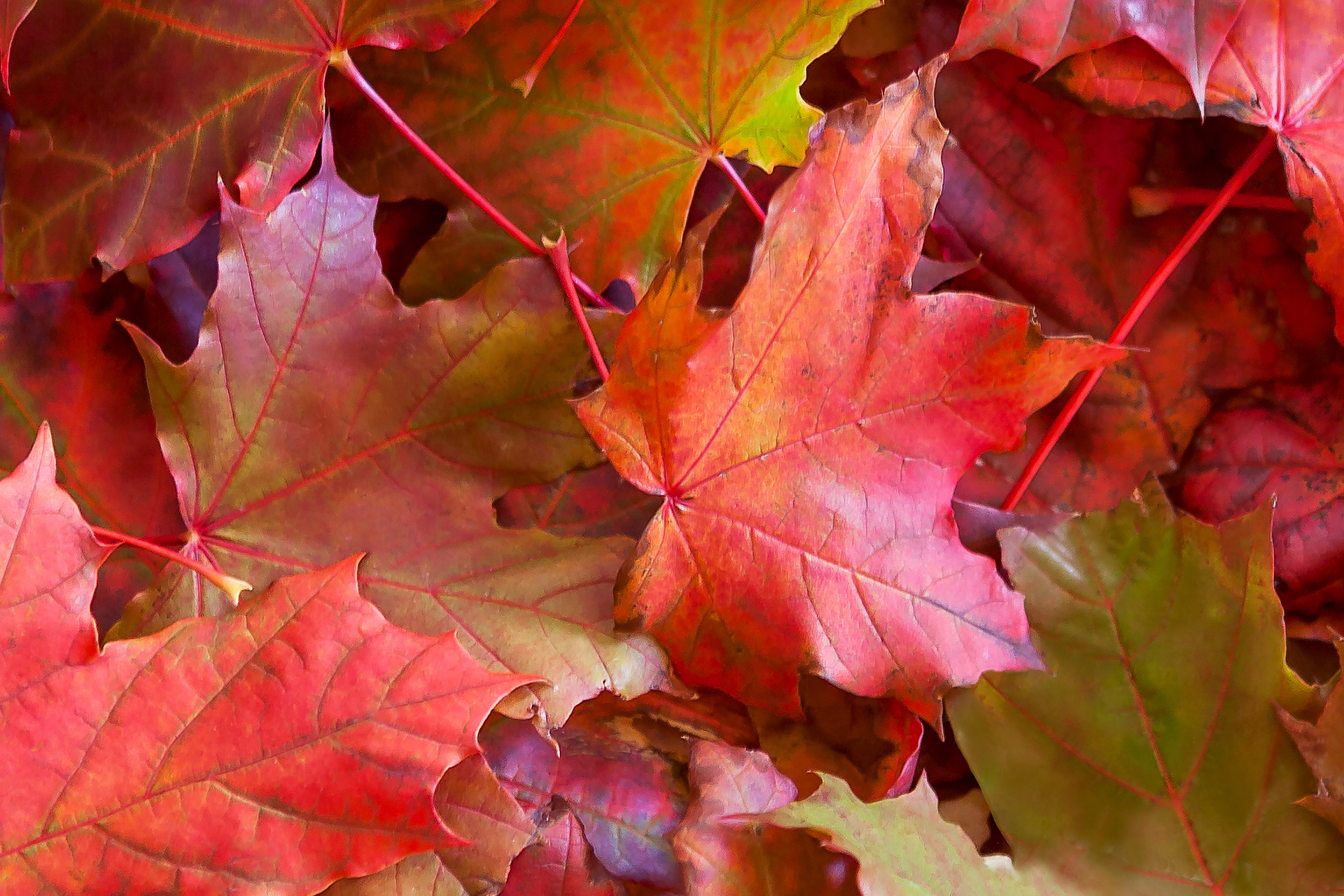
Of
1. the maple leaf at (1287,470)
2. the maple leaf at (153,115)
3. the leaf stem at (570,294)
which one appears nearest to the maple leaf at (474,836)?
the leaf stem at (570,294)

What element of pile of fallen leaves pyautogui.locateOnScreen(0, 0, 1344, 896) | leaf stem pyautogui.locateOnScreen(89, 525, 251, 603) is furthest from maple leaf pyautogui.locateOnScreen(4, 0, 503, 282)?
leaf stem pyautogui.locateOnScreen(89, 525, 251, 603)

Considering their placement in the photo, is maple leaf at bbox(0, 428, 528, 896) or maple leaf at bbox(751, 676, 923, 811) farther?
maple leaf at bbox(751, 676, 923, 811)

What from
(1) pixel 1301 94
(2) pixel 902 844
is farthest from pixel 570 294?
(1) pixel 1301 94

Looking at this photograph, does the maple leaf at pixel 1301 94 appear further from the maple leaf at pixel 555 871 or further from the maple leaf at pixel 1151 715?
the maple leaf at pixel 555 871

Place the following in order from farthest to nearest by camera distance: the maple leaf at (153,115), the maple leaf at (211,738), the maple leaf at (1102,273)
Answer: the maple leaf at (1102,273), the maple leaf at (153,115), the maple leaf at (211,738)

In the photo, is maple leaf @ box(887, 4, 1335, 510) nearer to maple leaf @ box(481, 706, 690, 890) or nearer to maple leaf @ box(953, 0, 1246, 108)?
maple leaf @ box(953, 0, 1246, 108)
